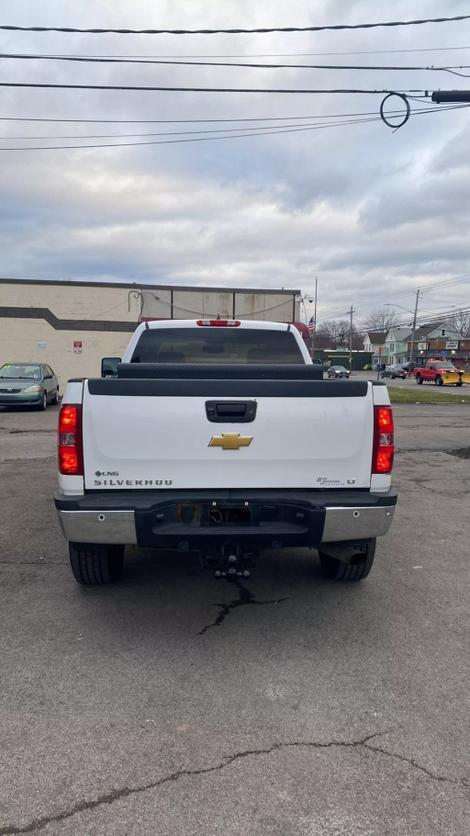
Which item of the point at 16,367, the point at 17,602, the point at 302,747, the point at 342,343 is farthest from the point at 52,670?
the point at 342,343

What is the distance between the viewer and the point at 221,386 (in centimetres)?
354

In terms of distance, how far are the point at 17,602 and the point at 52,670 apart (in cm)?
114

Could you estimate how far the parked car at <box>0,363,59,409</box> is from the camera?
60.0 feet

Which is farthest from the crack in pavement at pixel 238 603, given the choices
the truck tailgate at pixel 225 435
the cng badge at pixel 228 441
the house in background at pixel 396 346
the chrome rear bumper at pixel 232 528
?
the house in background at pixel 396 346

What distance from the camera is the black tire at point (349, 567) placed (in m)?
4.31

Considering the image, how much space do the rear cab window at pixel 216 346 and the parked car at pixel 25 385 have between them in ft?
44.6

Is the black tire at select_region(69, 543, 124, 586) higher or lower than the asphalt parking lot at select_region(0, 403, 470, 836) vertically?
higher

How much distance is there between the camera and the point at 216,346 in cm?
604

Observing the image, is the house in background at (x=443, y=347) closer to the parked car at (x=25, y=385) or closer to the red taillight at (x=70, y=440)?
the parked car at (x=25, y=385)

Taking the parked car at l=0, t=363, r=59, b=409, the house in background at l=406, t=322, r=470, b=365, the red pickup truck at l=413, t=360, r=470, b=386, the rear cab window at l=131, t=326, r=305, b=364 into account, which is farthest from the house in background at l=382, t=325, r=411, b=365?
the rear cab window at l=131, t=326, r=305, b=364

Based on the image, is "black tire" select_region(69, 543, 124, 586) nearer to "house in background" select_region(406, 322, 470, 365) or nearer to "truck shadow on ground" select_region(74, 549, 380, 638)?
"truck shadow on ground" select_region(74, 549, 380, 638)

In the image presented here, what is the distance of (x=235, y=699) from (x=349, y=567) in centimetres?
176

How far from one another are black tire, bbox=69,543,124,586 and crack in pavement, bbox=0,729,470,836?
5.50 ft

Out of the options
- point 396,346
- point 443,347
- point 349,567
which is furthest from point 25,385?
point 396,346
